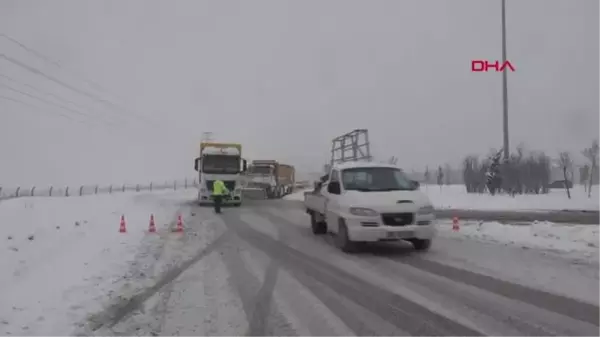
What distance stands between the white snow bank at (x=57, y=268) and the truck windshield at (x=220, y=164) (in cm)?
1237

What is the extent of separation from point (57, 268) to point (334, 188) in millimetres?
6345

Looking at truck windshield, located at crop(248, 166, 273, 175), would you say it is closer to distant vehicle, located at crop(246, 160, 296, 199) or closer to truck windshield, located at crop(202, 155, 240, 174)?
distant vehicle, located at crop(246, 160, 296, 199)

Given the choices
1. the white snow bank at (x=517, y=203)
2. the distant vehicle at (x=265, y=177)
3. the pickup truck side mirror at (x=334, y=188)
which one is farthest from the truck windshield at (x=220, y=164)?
the pickup truck side mirror at (x=334, y=188)

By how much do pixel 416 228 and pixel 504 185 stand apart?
25121 mm

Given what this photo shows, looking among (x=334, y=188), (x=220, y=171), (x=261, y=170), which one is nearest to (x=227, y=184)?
(x=220, y=171)

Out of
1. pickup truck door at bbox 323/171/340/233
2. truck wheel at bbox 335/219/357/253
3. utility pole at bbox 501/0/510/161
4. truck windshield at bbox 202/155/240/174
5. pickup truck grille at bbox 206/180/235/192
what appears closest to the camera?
truck wheel at bbox 335/219/357/253

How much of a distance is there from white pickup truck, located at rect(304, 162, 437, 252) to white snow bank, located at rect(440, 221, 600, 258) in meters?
2.91

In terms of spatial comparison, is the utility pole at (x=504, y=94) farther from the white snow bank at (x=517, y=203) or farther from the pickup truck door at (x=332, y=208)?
the pickup truck door at (x=332, y=208)

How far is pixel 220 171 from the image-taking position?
93.9ft

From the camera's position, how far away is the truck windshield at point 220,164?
93.9ft

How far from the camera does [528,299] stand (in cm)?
664

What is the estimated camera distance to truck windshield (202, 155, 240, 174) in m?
28.6

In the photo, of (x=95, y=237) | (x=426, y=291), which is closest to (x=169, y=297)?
(x=426, y=291)

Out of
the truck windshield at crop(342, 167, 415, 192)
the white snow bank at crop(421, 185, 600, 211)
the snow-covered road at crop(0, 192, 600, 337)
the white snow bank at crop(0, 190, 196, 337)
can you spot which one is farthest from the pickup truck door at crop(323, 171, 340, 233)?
the white snow bank at crop(421, 185, 600, 211)
